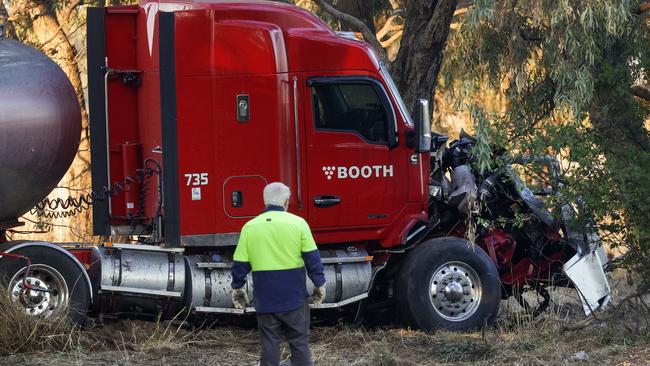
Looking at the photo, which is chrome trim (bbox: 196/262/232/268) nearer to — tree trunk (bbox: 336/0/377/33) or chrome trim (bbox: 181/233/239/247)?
chrome trim (bbox: 181/233/239/247)

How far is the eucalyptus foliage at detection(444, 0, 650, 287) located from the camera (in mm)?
10688

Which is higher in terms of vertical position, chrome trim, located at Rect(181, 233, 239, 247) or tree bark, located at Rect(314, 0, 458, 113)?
tree bark, located at Rect(314, 0, 458, 113)

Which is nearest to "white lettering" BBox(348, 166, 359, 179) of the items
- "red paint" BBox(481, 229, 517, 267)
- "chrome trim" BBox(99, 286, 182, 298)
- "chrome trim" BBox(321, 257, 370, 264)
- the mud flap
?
"chrome trim" BBox(321, 257, 370, 264)

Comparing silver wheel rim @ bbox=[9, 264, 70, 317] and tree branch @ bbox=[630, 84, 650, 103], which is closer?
silver wheel rim @ bbox=[9, 264, 70, 317]

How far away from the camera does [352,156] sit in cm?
1082

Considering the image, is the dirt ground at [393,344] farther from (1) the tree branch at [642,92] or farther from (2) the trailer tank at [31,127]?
(1) the tree branch at [642,92]

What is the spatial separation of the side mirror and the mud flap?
192 cm

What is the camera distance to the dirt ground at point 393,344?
924 centimetres

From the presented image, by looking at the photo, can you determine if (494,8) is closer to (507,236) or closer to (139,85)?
(507,236)

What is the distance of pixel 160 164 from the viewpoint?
34.2 ft

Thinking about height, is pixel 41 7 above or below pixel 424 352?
above

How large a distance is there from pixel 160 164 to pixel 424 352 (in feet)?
9.74

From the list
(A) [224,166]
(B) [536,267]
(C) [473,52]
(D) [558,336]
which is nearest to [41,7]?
(C) [473,52]

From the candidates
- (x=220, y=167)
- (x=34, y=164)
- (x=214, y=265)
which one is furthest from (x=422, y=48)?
(x=34, y=164)
